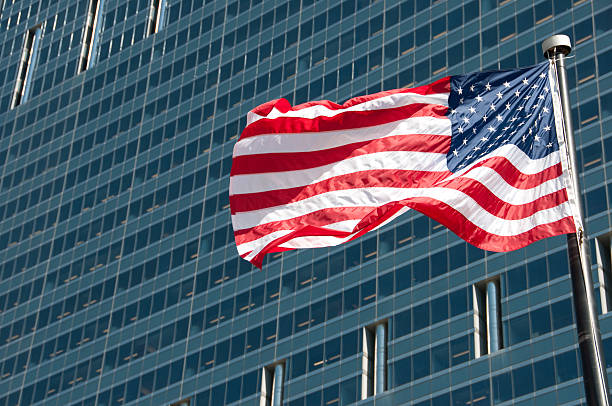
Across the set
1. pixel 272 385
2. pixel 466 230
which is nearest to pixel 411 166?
pixel 466 230

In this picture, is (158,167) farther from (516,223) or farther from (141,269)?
(516,223)

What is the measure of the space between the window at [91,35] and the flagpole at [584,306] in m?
129

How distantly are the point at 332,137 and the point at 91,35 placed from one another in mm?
124652

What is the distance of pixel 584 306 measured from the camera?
2450 cm

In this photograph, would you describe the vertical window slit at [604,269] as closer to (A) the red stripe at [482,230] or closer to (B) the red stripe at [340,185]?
(B) the red stripe at [340,185]

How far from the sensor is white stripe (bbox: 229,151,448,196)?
32.5m

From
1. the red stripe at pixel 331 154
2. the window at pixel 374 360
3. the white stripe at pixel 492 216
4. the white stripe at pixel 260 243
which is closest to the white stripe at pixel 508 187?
the white stripe at pixel 492 216

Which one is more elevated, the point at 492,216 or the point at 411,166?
the point at 411,166

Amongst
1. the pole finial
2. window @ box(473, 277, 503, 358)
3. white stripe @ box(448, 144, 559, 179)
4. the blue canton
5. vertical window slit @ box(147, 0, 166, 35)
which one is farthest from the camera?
vertical window slit @ box(147, 0, 166, 35)

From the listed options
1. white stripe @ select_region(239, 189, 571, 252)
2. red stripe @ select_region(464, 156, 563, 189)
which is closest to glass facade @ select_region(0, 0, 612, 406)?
white stripe @ select_region(239, 189, 571, 252)

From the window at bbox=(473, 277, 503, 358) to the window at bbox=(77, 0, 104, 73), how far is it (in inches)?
2765

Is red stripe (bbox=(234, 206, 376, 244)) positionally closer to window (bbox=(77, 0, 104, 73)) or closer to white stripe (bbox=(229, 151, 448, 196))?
white stripe (bbox=(229, 151, 448, 196))

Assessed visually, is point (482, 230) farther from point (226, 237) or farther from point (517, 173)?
point (226, 237)

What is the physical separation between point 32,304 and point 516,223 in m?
111
